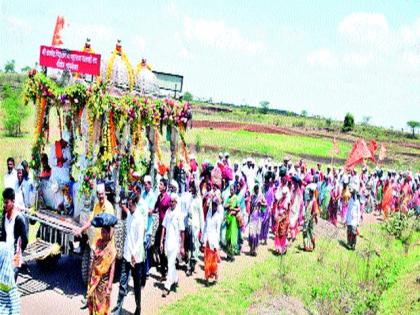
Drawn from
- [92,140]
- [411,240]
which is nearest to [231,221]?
[92,140]

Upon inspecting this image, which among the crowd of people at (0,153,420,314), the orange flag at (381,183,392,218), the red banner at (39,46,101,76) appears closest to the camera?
the crowd of people at (0,153,420,314)

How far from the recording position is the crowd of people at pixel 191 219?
20.9 feet

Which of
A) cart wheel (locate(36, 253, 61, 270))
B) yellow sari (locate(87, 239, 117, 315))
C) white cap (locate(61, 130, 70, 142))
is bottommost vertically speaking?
cart wheel (locate(36, 253, 61, 270))

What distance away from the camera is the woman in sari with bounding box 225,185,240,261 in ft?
33.8

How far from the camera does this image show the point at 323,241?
43.9 feet

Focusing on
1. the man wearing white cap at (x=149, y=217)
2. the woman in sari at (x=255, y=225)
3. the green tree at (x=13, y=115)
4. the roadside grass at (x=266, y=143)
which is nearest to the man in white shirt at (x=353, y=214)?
the woman in sari at (x=255, y=225)

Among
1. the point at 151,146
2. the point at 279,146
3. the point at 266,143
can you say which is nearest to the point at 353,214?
the point at 151,146

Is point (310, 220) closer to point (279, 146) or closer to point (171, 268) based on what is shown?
point (171, 268)

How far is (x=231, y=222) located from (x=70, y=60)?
15.5 feet

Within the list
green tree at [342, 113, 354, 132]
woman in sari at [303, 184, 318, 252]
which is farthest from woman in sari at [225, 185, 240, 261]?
green tree at [342, 113, 354, 132]

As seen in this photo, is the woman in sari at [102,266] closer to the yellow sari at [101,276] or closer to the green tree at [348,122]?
the yellow sari at [101,276]

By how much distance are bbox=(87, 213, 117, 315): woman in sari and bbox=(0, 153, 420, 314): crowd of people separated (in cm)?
1

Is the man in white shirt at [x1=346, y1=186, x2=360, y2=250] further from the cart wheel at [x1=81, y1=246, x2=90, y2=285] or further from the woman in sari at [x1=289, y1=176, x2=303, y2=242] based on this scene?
the cart wheel at [x1=81, y1=246, x2=90, y2=285]

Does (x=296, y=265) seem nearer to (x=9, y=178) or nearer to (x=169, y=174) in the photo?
(x=169, y=174)
